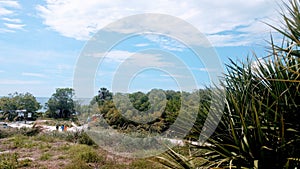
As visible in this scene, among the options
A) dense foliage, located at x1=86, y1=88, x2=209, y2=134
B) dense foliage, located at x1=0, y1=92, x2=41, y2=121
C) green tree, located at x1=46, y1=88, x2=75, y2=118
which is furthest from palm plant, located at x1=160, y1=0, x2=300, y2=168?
dense foliage, located at x1=0, y1=92, x2=41, y2=121

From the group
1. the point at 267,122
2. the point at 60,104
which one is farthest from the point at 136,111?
the point at 60,104

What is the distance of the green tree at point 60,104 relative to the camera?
13883 millimetres

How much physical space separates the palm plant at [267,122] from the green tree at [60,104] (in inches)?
468

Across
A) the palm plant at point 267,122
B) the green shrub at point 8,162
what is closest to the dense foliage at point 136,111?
the green shrub at point 8,162

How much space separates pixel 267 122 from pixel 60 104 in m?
14.6

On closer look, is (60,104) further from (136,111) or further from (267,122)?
(267,122)

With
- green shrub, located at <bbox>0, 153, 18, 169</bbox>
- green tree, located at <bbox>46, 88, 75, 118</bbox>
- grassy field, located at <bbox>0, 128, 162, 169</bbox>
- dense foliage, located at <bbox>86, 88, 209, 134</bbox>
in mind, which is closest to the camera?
green shrub, located at <bbox>0, 153, 18, 169</bbox>

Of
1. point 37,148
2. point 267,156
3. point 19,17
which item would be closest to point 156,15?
point 267,156

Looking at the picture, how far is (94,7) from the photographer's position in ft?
14.0

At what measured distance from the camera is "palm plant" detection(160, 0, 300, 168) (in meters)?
1.93

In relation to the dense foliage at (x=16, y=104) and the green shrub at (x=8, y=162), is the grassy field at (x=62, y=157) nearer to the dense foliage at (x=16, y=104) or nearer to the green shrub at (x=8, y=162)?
the green shrub at (x=8, y=162)

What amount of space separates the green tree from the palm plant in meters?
11.9

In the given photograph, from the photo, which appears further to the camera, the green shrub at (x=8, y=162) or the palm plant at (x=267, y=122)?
the green shrub at (x=8, y=162)

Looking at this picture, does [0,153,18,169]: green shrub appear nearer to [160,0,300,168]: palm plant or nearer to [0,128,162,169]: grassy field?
[0,128,162,169]: grassy field
